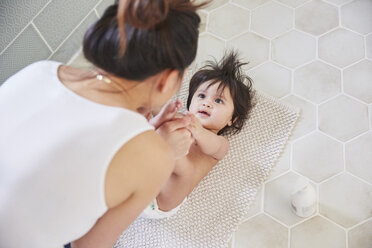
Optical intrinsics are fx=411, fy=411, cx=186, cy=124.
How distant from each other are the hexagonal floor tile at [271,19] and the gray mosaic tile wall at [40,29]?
2.16 ft

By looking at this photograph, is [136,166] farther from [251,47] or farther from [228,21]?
[228,21]

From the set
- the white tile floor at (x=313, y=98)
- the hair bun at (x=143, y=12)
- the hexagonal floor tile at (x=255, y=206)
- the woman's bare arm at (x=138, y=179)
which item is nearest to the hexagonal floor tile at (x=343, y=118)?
the white tile floor at (x=313, y=98)

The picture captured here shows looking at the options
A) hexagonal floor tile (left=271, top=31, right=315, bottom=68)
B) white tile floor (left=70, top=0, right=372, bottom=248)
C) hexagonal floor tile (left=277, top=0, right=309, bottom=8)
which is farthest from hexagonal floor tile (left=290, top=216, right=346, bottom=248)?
hexagonal floor tile (left=277, top=0, right=309, bottom=8)

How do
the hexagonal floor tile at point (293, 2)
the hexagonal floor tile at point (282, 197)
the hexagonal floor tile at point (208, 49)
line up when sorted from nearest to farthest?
the hexagonal floor tile at point (282, 197)
the hexagonal floor tile at point (208, 49)
the hexagonal floor tile at point (293, 2)

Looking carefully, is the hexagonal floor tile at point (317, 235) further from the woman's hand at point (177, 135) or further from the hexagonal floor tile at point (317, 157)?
the woman's hand at point (177, 135)

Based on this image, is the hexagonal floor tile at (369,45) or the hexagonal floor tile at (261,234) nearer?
the hexagonal floor tile at (261,234)

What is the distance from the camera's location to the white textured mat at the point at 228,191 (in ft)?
4.18

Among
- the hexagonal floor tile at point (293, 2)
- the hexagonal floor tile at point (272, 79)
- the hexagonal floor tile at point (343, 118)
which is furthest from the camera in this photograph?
the hexagonal floor tile at point (293, 2)

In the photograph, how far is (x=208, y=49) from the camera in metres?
1.72

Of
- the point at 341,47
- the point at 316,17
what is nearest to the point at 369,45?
the point at 341,47

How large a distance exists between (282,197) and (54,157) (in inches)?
33.3

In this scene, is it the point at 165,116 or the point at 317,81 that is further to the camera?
the point at 317,81

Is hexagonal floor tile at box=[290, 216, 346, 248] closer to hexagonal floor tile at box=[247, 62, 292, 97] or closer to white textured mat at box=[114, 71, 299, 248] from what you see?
white textured mat at box=[114, 71, 299, 248]

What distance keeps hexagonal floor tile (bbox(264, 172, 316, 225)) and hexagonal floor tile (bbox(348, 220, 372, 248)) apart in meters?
0.16
